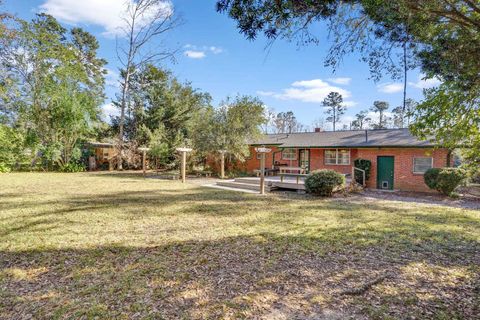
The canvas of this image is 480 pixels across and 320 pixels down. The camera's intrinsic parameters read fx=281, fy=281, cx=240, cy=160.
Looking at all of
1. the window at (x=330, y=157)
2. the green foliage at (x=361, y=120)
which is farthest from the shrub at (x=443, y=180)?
the green foliage at (x=361, y=120)

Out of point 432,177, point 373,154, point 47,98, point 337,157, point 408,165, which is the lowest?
point 432,177

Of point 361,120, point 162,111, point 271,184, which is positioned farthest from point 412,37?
point 361,120

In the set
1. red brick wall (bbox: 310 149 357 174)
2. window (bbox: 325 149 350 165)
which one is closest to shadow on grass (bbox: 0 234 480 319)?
red brick wall (bbox: 310 149 357 174)

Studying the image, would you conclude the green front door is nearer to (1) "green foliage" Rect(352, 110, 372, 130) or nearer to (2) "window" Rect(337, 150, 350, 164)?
(2) "window" Rect(337, 150, 350, 164)

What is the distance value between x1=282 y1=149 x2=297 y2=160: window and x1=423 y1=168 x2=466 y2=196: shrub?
Answer: 8.89m

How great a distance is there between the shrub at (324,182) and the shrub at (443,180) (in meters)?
4.49

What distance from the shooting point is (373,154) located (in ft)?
51.7

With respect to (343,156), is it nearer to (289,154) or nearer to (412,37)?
(289,154)

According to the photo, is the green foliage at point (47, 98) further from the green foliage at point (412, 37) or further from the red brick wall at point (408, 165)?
the red brick wall at point (408, 165)

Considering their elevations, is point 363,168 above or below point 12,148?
below

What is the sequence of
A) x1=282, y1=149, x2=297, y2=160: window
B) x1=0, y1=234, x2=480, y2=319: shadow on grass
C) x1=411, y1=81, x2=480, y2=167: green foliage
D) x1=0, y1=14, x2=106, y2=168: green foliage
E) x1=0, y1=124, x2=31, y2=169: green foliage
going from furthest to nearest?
x1=0, y1=14, x2=106, y2=168: green foliage < x1=0, y1=124, x2=31, y2=169: green foliage < x1=282, y1=149, x2=297, y2=160: window < x1=411, y1=81, x2=480, y2=167: green foliage < x1=0, y1=234, x2=480, y2=319: shadow on grass

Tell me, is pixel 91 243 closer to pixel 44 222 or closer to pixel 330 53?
pixel 44 222

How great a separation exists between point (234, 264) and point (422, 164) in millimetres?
13852

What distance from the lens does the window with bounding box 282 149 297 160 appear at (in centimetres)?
2059
